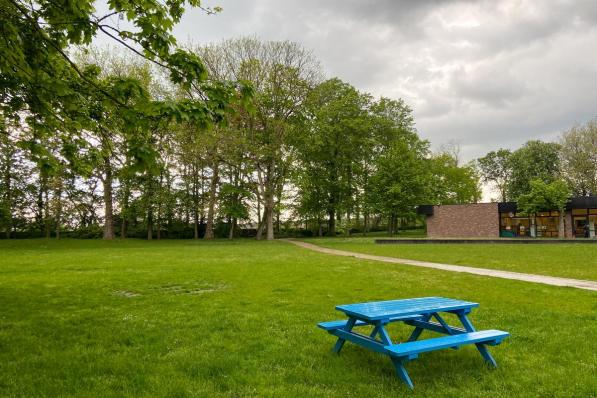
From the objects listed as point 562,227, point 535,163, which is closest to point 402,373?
point 562,227

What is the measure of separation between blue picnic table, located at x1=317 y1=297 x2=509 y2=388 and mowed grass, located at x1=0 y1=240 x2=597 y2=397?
28 cm

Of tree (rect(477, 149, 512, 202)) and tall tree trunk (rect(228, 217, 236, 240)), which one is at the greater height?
tree (rect(477, 149, 512, 202))

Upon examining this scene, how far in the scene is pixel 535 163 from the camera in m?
57.0

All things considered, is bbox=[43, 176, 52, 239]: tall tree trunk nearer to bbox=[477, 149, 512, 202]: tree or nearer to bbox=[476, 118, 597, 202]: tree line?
bbox=[476, 118, 597, 202]: tree line

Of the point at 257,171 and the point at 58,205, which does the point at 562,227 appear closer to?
the point at 257,171

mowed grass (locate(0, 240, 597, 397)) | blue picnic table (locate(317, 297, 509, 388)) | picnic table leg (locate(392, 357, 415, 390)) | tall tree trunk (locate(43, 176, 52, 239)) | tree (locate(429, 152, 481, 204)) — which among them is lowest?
mowed grass (locate(0, 240, 597, 397))

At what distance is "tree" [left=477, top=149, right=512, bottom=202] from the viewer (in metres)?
71.3

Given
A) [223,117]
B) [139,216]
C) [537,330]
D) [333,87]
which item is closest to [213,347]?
[223,117]

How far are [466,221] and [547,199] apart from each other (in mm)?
7826

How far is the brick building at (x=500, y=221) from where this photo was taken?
4006cm

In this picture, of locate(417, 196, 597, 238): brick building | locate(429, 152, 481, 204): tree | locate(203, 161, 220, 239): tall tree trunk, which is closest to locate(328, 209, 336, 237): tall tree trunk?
locate(417, 196, 597, 238): brick building

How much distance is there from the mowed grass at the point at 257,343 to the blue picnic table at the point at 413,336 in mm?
279

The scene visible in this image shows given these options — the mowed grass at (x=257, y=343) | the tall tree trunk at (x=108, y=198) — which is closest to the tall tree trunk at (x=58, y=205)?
the tall tree trunk at (x=108, y=198)

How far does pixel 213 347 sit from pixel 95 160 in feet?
17.0
